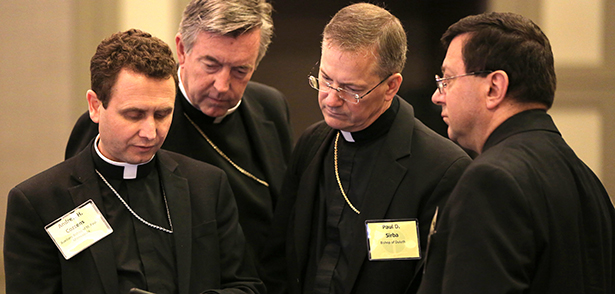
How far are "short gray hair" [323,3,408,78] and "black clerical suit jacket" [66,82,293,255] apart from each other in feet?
2.68

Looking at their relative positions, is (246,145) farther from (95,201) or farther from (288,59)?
(288,59)

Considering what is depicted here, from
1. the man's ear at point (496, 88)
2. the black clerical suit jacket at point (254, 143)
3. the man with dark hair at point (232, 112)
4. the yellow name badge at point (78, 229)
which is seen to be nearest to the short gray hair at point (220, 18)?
the man with dark hair at point (232, 112)

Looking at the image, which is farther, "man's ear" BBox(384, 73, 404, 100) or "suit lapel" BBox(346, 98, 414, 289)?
"man's ear" BBox(384, 73, 404, 100)

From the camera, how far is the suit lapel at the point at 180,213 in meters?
2.15

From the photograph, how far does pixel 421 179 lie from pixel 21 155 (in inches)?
127

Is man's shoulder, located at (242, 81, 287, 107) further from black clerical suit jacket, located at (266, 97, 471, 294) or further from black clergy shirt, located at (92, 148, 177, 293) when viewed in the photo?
black clergy shirt, located at (92, 148, 177, 293)

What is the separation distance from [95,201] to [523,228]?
1418mm

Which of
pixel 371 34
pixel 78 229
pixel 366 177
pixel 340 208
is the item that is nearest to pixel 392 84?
pixel 371 34

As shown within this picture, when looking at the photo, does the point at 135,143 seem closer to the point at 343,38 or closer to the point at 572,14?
the point at 343,38

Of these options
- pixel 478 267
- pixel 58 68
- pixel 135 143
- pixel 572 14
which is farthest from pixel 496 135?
pixel 58 68

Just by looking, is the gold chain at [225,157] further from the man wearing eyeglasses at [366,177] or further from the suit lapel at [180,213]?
the suit lapel at [180,213]

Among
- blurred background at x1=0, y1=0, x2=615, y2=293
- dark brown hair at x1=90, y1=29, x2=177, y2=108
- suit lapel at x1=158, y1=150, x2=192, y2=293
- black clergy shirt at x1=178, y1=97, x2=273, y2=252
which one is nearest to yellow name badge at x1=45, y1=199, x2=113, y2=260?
suit lapel at x1=158, y1=150, x2=192, y2=293

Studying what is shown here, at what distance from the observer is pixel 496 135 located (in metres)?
1.79

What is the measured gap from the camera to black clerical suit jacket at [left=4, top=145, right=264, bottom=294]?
204 cm
